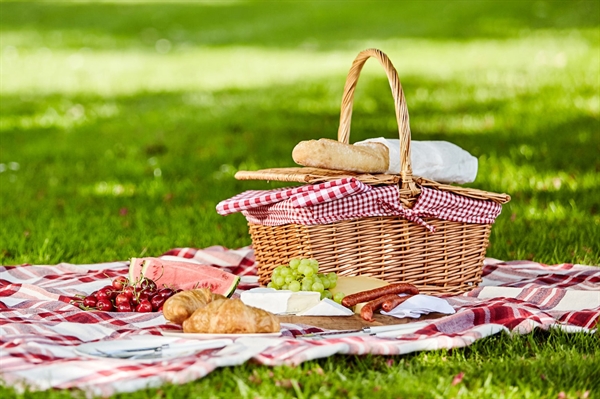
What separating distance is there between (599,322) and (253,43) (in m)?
12.6

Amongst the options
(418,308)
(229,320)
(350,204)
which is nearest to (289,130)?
(350,204)

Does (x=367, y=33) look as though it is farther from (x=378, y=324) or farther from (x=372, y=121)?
(x=378, y=324)

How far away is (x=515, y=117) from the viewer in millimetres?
8828

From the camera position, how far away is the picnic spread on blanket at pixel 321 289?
3.12 metres

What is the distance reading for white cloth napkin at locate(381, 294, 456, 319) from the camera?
12.2 ft

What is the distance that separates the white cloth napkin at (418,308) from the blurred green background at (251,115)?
5.12ft

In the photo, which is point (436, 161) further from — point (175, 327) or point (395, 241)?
point (175, 327)

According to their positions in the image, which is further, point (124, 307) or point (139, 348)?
point (124, 307)

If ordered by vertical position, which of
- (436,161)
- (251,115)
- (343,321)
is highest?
(251,115)

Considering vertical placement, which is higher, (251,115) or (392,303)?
(251,115)

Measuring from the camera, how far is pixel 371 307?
3.65 metres

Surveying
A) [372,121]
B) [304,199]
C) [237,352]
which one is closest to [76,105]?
[372,121]

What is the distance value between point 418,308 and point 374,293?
195 mm

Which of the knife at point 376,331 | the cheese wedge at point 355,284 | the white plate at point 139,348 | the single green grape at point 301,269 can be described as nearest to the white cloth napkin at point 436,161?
the cheese wedge at point 355,284
